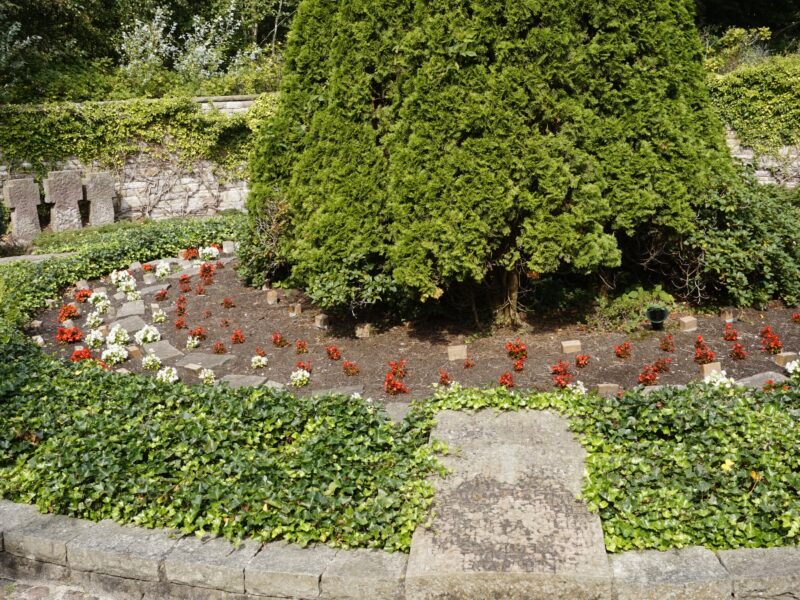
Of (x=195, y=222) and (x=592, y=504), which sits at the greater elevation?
(x=592, y=504)

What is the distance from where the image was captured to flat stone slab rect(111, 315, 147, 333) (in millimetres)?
6384

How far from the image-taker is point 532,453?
3.61 metres

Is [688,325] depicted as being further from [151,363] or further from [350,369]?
[151,363]

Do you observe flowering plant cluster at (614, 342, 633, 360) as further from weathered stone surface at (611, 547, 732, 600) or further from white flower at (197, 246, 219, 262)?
white flower at (197, 246, 219, 262)

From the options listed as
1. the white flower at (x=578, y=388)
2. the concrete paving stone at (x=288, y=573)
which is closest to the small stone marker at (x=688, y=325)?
the white flower at (x=578, y=388)

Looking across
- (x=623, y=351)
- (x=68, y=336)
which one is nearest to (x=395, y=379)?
(x=623, y=351)

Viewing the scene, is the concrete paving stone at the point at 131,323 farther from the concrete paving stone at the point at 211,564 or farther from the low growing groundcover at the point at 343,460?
the concrete paving stone at the point at 211,564

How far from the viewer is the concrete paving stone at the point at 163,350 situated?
224 inches

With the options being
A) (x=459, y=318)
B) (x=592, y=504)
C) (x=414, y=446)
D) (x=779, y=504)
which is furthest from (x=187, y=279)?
(x=779, y=504)

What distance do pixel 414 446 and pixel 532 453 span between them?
1.99 ft

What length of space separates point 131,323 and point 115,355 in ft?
2.97

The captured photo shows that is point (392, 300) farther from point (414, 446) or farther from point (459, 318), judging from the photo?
point (414, 446)

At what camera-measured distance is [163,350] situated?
5785 mm

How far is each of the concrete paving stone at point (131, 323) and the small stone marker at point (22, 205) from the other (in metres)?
6.47
